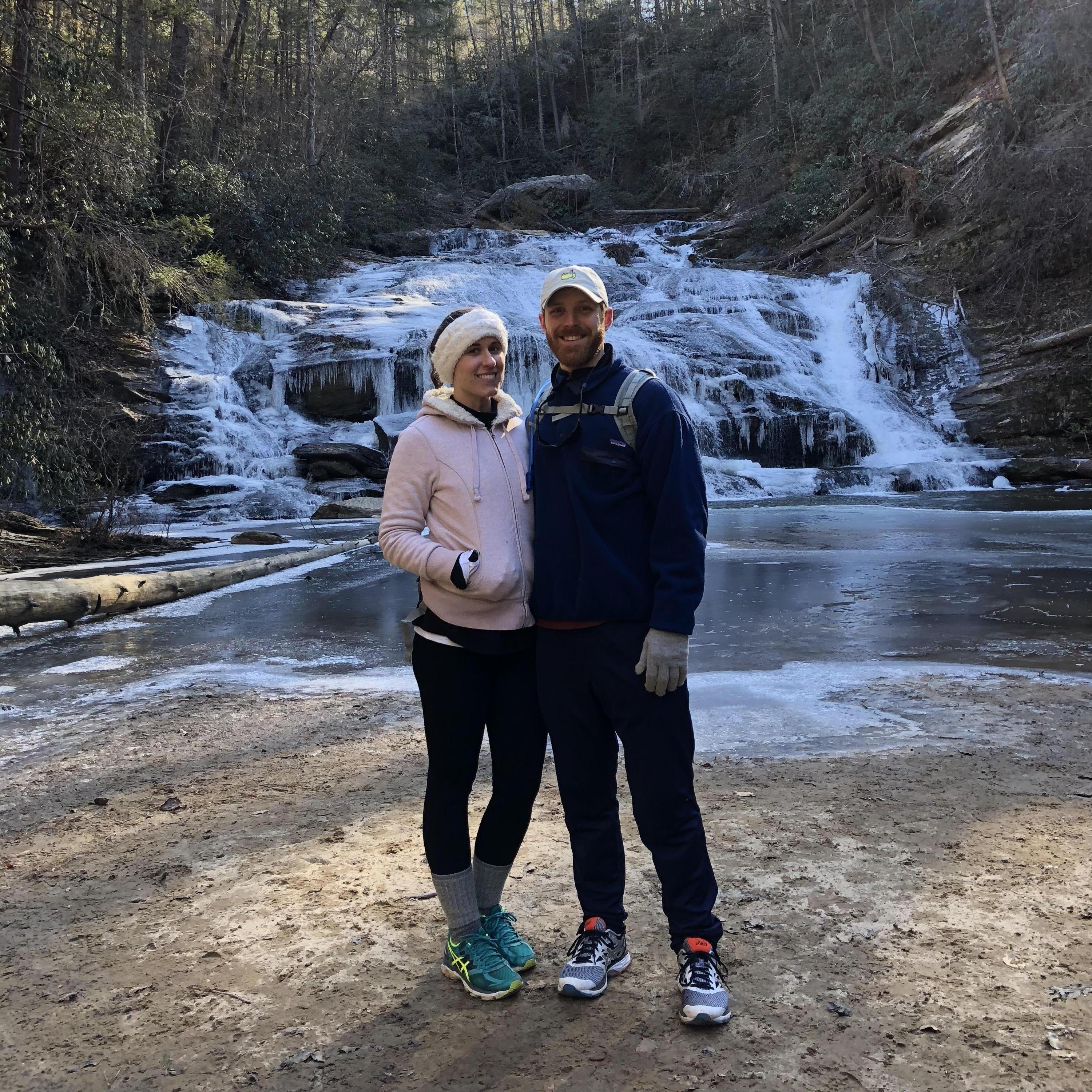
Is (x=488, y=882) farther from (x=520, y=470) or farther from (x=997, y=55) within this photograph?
(x=997, y=55)

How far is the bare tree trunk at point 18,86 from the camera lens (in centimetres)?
1236

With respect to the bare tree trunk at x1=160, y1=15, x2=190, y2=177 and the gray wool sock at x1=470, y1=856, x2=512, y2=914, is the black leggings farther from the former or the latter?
the bare tree trunk at x1=160, y1=15, x2=190, y2=177

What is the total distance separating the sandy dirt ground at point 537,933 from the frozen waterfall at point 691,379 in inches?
545

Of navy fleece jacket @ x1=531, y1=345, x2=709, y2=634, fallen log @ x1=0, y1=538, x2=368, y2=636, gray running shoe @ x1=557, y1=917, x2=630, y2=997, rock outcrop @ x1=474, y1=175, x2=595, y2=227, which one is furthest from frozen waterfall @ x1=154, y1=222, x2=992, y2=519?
gray running shoe @ x1=557, y1=917, x2=630, y2=997

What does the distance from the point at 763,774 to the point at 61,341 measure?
55.4 ft

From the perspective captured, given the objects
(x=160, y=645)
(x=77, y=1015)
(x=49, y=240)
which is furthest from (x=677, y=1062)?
(x=49, y=240)

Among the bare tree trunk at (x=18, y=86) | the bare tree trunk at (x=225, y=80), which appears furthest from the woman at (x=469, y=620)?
the bare tree trunk at (x=225, y=80)

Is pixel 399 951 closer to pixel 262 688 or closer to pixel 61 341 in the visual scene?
pixel 262 688

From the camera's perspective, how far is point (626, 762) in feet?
7.25

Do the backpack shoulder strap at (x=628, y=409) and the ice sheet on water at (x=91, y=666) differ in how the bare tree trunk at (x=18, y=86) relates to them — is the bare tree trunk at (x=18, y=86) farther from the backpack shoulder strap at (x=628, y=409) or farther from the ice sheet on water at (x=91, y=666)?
the backpack shoulder strap at (x=628, y=409)

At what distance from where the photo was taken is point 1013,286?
2197 cm

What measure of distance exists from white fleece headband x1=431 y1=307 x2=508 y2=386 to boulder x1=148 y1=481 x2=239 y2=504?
1572 centimetres

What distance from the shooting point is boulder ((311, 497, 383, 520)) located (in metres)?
15.9

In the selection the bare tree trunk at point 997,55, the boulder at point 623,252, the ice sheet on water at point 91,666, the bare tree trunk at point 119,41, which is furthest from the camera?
the boulder at point 623,252
